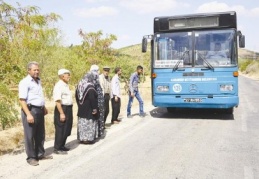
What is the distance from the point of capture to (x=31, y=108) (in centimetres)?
A: 519

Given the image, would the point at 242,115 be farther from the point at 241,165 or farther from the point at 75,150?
the point at 75,150

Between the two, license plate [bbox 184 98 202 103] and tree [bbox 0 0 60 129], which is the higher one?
tree [bbox 0 0 60 129]

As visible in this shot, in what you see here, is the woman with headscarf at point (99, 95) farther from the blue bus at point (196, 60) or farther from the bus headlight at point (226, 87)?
the bus headlight at point (226, 87)

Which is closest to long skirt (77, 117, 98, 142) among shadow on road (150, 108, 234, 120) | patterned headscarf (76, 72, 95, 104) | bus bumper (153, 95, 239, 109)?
patterned headscarf (76, 72, 95, 104)

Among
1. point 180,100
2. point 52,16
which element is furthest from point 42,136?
point 180,100

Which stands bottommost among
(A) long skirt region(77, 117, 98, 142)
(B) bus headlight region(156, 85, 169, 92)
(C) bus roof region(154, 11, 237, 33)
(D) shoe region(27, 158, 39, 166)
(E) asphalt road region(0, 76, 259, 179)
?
(E) asphalt road region(0, 76, 259, 179)

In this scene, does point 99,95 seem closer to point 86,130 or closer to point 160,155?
point 86,130

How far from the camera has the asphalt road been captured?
15.7 feet

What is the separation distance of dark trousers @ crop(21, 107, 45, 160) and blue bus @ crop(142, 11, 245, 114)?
16.5ft

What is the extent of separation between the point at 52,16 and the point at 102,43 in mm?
17268

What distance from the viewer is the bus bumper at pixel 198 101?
9.14 m

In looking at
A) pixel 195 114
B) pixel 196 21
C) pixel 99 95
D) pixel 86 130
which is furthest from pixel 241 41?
pixel 86 130

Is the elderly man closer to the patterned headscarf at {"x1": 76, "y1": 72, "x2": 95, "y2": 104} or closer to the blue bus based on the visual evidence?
the patterned headscarf at {"x1": 76, "y1": 72, "x2": 95, "y2": 104}

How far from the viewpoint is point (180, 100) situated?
9.58 m
